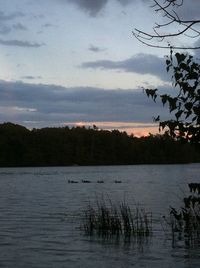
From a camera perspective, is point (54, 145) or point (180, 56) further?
point (54, 145)

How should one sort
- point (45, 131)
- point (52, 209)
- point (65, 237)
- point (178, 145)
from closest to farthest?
point (178, 145) → point (65, 237) → point (52, 209) → point (45, 131)

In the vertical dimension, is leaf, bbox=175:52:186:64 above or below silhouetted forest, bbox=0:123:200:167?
below

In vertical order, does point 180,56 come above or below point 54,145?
below

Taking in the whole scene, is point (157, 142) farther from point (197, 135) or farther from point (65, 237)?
point (65, 237)

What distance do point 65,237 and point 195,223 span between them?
18.0 ft

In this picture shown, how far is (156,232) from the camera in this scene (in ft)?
74.4

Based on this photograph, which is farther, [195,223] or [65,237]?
[65,237]

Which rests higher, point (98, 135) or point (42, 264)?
point (98, 135)

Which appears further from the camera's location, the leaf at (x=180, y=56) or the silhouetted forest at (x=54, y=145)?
the silhouetted forest at (x=54, y=145)

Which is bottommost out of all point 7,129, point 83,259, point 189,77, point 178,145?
point 83,259

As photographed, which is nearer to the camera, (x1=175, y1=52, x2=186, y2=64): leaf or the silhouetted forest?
(x1=175, y1=52, x2=186, y2=64): leaf

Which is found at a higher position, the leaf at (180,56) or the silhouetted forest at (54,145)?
the silhouetted forest at (54,145)

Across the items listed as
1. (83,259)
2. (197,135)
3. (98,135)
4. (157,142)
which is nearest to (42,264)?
(83,259)

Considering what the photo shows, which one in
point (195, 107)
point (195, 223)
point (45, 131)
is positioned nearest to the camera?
point (195, 107)
